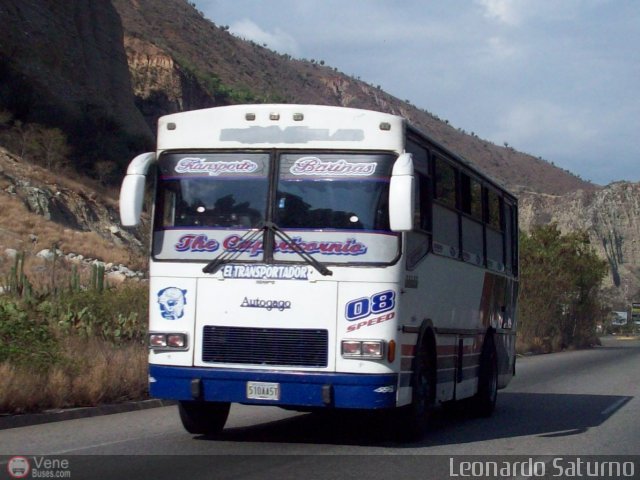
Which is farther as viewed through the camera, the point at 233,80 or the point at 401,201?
the point at 233,80

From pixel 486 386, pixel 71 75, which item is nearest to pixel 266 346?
pixel 486 386

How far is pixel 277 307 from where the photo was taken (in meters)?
10.3

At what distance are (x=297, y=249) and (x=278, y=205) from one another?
552mm

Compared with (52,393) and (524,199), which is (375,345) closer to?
(52,393)

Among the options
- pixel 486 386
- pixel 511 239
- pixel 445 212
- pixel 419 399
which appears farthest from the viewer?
pixel 511 239

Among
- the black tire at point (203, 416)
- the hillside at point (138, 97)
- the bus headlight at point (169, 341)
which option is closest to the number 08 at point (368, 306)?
the bus headlight at point (169, 341)

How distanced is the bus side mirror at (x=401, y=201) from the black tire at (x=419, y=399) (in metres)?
1.79

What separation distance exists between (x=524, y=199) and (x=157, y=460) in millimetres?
103052

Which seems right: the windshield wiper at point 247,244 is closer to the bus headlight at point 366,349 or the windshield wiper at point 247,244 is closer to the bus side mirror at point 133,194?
the bus side mirror at point 133,194

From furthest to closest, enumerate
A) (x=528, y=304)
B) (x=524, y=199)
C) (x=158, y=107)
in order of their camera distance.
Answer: (x=524, y=199) < (x=158, y=107) < (x=528, y=304)

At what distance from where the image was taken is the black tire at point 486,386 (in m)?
15.2

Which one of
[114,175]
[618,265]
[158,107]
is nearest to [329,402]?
[114,175]

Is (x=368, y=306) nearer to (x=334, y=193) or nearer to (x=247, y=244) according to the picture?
(x=334, y=193)

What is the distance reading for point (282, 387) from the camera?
1012 cm
